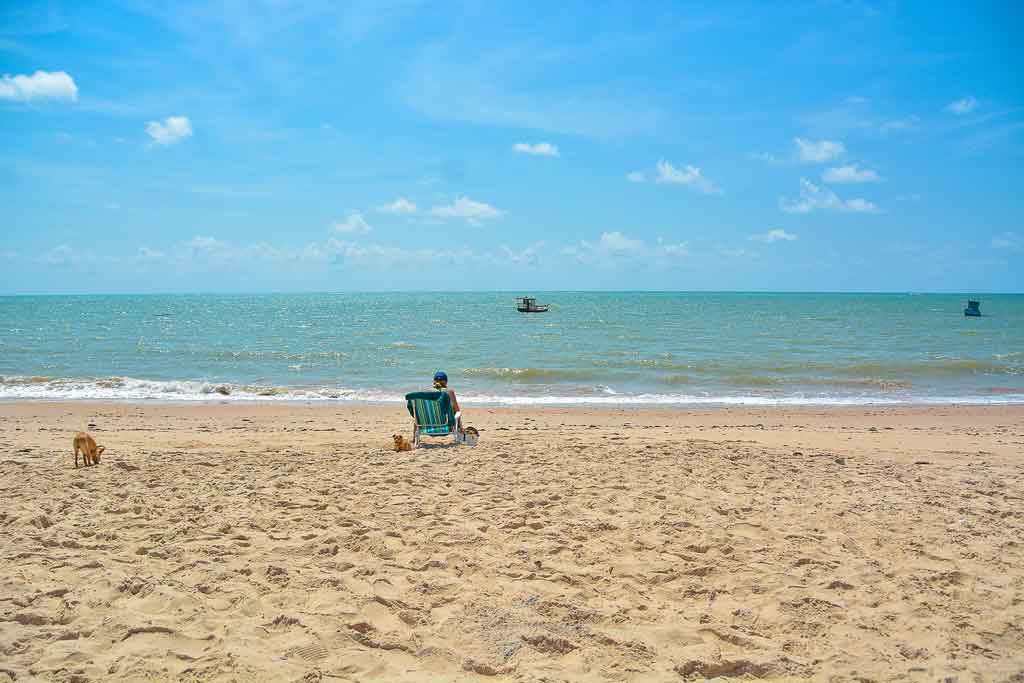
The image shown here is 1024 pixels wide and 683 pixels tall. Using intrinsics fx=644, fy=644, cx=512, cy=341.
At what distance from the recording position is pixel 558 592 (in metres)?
4.45

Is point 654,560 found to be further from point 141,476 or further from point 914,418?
point 914,418

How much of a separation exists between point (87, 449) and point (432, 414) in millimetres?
4161

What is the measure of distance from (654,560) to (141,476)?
5613 millimetres

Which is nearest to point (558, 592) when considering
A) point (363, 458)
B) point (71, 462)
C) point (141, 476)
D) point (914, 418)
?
Result: point (363, 458)

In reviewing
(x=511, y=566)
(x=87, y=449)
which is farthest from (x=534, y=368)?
(x=511, y=566)

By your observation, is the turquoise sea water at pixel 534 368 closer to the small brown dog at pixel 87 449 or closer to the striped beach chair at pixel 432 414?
the striped beach chair at pixel 432 414

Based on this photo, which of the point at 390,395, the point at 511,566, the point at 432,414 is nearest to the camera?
the point at 511,566

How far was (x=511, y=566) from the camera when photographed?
4.83m

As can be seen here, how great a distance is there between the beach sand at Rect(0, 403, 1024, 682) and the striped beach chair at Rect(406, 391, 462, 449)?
0.61 metres

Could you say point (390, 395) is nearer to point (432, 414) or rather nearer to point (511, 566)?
point (432, 414)

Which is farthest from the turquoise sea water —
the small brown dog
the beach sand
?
the beach sand

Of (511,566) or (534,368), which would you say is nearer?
(511,566)

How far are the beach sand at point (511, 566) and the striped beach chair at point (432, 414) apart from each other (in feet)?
2.00

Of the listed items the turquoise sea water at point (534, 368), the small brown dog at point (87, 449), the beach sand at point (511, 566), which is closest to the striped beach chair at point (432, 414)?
the beach sand at point (511, 566)
